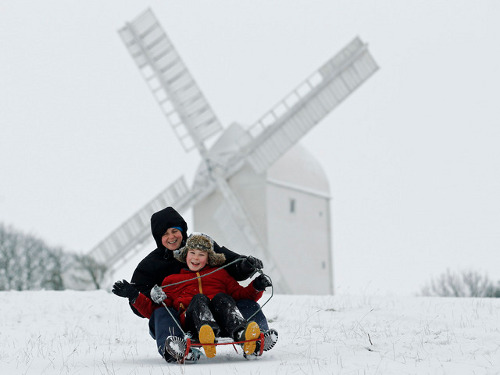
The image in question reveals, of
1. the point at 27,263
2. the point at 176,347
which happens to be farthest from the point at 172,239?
the point at 27,263

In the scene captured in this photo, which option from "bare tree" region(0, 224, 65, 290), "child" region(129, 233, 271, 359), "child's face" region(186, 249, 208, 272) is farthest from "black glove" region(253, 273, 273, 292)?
"bare tree" region(0, 224, 65, 290)

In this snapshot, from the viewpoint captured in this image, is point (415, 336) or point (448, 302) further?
point (448, 302)

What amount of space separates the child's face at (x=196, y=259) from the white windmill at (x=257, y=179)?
1152 cm

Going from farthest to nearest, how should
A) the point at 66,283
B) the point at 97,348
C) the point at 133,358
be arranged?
1. the point at 66,283
2. the point at 97,348
3. the point at 133,358

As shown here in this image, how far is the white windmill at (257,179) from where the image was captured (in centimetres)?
1691

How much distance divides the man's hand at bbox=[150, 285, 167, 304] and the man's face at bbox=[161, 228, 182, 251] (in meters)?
0.50

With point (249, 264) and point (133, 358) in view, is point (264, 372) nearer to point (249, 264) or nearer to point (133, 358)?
point (249, 264)

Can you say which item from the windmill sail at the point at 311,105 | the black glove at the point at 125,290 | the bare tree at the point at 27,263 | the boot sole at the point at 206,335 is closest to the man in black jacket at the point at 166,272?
the black glove at the point at 125,290

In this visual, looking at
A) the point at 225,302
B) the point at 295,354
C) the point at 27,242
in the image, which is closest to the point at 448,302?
the point at 295,354

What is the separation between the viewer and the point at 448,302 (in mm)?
8711

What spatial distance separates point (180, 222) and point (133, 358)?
1.17 meters

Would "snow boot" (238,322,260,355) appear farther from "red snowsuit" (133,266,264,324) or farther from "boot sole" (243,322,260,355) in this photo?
"red snowsuit" (133,266,264,324)

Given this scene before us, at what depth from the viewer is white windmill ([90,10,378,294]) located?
16906 millimetres

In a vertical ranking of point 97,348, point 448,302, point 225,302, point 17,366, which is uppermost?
point 17,366
